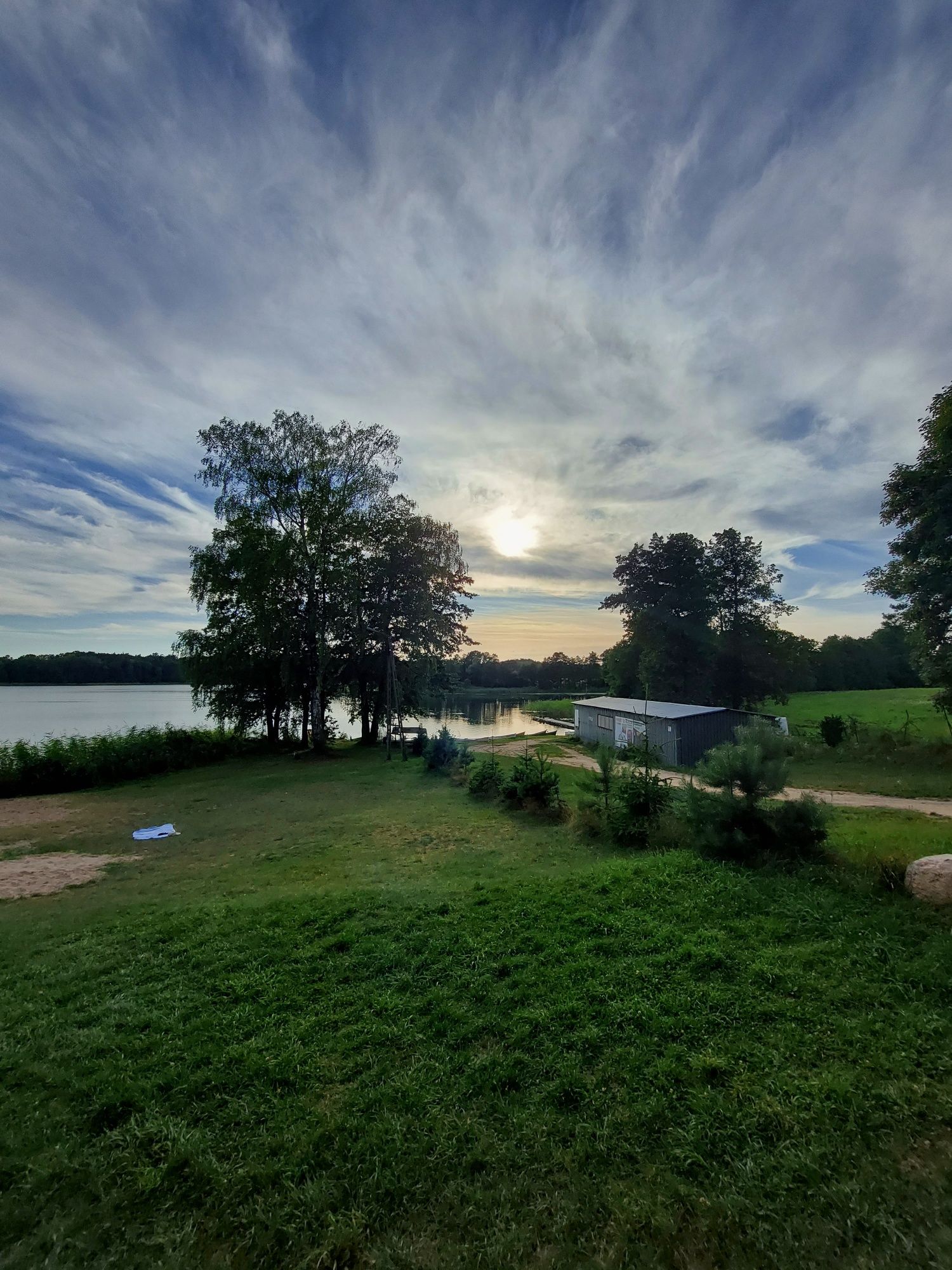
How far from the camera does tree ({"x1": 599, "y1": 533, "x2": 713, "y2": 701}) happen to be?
34125 millimetres

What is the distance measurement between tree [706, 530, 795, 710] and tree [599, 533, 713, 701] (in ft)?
3.29

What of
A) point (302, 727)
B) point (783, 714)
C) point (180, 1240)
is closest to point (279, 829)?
point (180, 1240)

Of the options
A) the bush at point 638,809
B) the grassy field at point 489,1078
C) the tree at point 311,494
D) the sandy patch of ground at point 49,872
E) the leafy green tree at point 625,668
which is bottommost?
the sandy patch of ground at point 49,872

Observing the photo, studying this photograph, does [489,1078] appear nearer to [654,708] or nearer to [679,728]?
[679,728]

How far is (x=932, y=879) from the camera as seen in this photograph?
5.31m

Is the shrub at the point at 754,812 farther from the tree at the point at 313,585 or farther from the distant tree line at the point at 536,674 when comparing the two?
the distant tree line at the point at 536,674

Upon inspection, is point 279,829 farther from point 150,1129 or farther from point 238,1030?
point 150,1129

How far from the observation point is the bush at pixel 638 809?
8.26 m

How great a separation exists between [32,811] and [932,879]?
18.9 m

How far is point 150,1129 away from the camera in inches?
122

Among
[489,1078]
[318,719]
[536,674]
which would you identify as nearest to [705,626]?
[318,719]

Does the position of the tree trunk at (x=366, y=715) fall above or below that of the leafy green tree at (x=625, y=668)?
below

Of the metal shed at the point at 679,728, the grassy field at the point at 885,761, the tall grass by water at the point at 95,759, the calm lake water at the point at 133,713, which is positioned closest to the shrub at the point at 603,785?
the grassy field at the point at 885,761

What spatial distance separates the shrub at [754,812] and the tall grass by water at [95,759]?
1976cm
